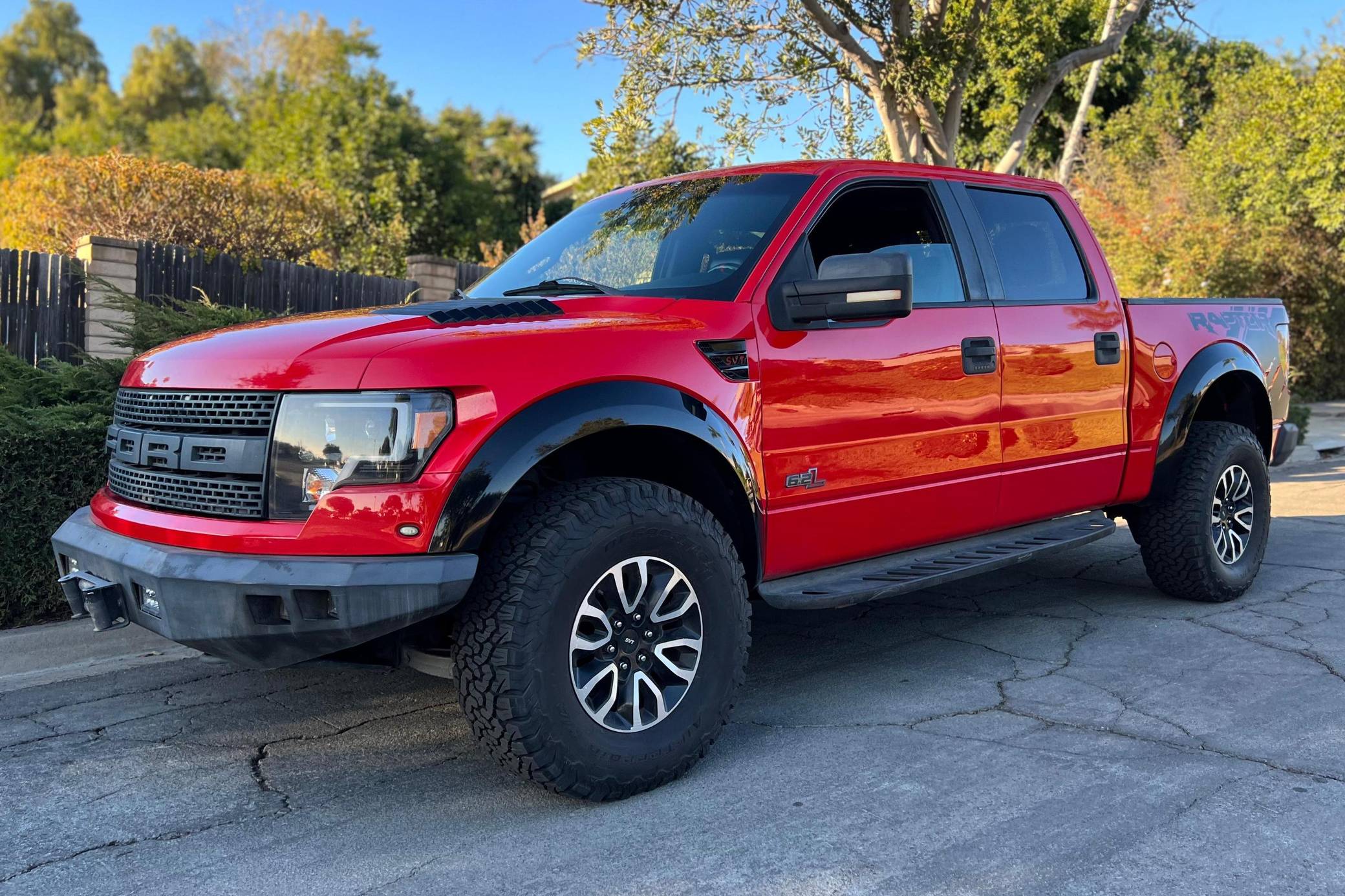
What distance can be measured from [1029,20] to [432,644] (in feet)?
35.6

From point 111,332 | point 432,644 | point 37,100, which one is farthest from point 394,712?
point 37,100

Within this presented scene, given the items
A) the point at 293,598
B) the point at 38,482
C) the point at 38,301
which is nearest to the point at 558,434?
the point at 293,598

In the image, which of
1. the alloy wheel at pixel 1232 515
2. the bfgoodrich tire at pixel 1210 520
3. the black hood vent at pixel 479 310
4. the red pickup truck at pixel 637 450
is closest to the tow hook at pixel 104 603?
the red pickup truck at pixel 637 450

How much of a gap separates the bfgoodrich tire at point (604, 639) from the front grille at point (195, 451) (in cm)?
70

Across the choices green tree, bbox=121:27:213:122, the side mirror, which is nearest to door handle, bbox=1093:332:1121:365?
the side mirror

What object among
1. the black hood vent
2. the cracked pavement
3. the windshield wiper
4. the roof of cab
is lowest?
the cracked pavement

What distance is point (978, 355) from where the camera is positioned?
430cm

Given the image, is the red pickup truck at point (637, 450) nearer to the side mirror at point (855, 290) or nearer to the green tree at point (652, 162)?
the side mirror at point (855, 290)

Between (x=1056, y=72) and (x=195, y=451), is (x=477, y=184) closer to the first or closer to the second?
(x=1056, y=72)

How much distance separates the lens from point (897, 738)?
3627mm

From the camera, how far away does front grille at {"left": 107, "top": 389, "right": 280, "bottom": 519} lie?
2.99m

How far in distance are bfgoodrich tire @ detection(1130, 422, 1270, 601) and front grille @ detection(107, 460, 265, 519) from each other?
4289 millimetres

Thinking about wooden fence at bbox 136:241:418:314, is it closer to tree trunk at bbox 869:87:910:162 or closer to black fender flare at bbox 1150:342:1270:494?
tree trunk at bbox 869:87:910:162

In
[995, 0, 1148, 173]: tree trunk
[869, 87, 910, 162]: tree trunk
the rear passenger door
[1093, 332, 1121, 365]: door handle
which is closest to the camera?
the rear passenger door
